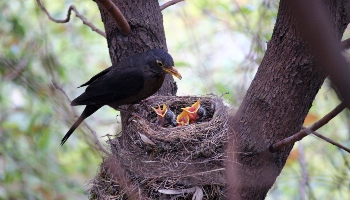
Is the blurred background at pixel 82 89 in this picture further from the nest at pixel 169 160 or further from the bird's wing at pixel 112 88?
the nest at pixel 169 160

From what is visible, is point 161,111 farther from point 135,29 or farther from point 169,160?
point 169,160

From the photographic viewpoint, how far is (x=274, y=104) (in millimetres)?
2922

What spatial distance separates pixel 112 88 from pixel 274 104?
221 centimetres

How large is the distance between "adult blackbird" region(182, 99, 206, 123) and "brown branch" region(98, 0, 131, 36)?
2.85 feet

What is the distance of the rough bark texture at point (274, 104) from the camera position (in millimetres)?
2801

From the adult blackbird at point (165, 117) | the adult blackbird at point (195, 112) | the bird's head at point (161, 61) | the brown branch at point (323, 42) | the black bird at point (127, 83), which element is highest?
the bird's head at point (161, 61)

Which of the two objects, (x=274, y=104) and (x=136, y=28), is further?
(x=136, y=28)

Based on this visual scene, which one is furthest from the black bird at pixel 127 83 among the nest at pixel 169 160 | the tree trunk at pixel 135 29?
the nest at pixel 169 160

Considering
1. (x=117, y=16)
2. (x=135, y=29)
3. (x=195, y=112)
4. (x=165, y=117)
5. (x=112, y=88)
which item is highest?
(x=135, y=29)

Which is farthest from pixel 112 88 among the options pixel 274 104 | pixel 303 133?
pixel 303 133

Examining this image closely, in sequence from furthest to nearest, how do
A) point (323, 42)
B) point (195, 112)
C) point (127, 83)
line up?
point (127, 83), point (195, 112), point (323, 42)

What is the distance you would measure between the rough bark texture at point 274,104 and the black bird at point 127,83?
151cm

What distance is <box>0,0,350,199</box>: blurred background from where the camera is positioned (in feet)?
17.0

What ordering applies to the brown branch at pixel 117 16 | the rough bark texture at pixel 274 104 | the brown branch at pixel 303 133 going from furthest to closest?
the brown branch at pixel 117 16 → the rough bark texture at pixel 274 104 → the brown branch at pixel 303 133
